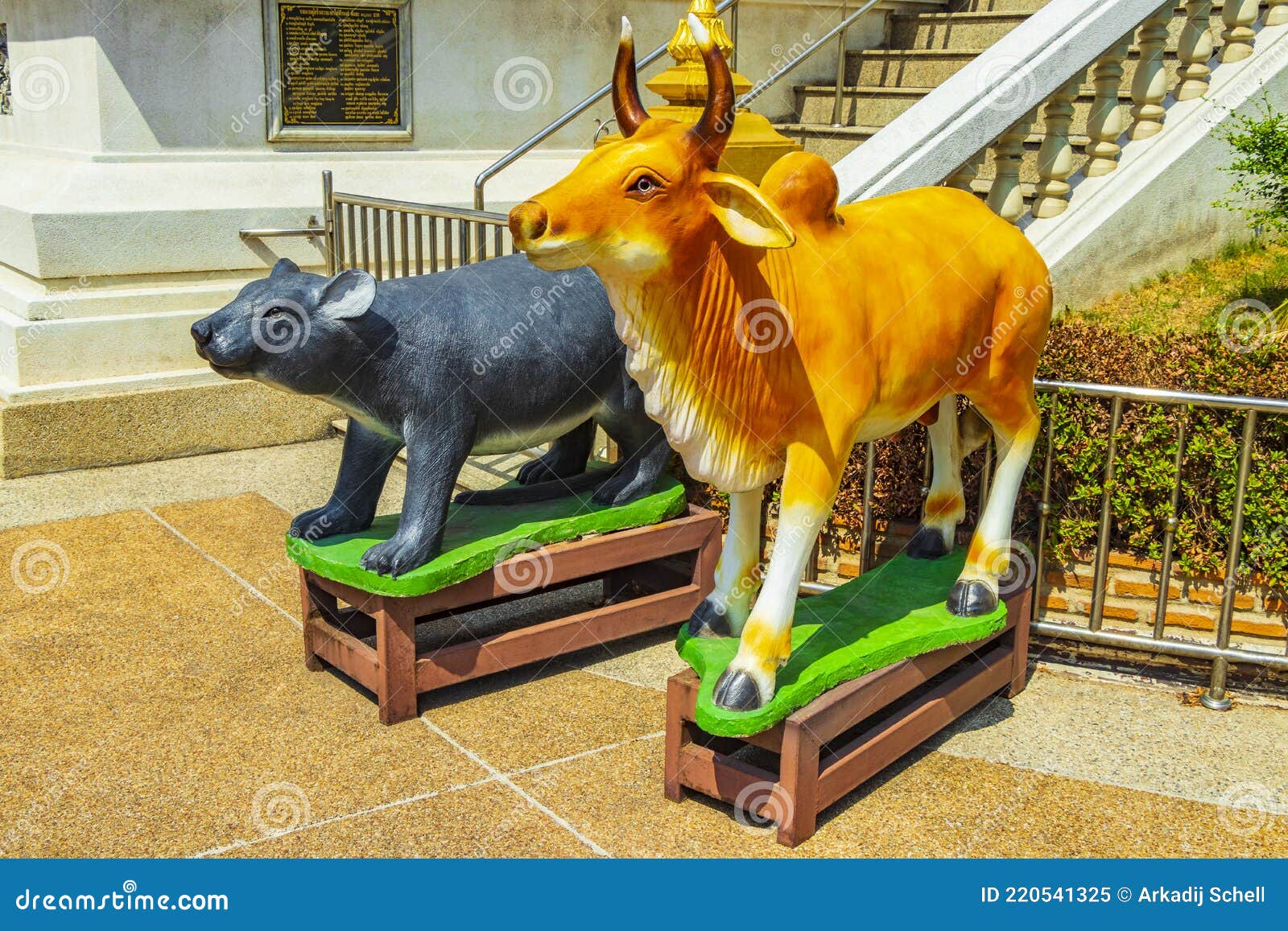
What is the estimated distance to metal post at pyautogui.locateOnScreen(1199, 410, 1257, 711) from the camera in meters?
4.38

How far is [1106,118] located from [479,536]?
12.9 feet

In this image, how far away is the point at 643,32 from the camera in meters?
9.17

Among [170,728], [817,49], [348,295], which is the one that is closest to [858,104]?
[817,49]

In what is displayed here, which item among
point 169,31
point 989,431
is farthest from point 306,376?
point 169,31

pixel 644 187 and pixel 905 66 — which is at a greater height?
pixel 905 66

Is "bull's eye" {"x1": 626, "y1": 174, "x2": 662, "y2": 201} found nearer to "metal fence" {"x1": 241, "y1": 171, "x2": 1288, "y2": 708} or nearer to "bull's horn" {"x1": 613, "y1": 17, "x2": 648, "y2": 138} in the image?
"bull's horn" {"x1": 613, "y1": 17, "x2": 648, "y2": 138}

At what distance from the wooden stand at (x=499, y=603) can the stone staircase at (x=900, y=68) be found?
154 inches

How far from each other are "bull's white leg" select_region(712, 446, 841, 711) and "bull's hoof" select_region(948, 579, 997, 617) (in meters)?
0.88

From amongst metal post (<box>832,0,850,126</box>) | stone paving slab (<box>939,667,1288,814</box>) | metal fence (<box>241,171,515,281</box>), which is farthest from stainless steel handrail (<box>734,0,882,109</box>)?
stone paving slab (<box>939,667,1288,814</box>)

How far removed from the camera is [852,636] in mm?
4016

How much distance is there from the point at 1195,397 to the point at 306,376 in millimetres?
3062

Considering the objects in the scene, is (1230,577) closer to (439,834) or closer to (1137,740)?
(1137,740)

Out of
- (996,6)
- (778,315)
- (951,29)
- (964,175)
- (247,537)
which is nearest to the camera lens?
(778,315)

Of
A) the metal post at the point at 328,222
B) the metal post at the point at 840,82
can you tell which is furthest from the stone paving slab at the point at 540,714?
the metal post at the point at 840,82
